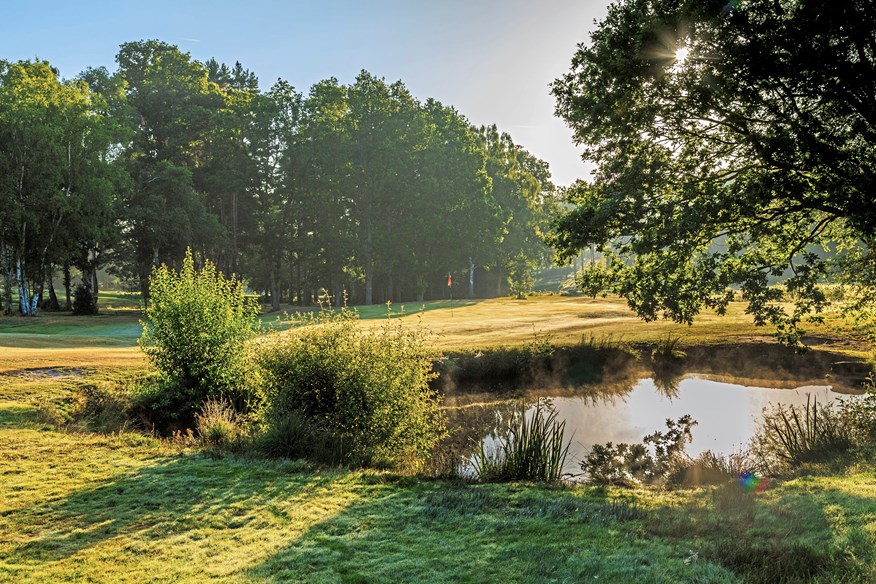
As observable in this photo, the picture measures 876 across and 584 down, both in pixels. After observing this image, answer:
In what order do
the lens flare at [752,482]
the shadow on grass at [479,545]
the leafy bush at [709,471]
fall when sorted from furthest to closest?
the leafy bush at [709,471] < the lens flare at [752,482] < the shadow on grass at [479,545]

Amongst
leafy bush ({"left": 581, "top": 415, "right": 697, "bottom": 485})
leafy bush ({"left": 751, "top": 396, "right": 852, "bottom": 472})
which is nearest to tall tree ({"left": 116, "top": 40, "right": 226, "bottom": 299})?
leafy bush ({"left": 581, "top": 415, "right": 697, "bottom": 485})

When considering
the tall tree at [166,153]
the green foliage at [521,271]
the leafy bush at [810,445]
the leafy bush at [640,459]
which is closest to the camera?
the leafy bush at [810,445]

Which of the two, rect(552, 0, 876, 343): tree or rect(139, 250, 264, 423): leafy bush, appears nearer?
rect(552, 0, 876, 343): tree

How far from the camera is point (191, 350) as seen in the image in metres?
16.3

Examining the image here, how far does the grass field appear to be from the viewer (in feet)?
20.5

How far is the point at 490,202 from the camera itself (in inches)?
2837

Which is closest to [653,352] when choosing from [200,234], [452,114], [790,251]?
[790,251]

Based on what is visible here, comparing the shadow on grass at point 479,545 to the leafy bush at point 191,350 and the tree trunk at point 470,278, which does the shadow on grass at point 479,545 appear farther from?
the tree trunk at point 470,278

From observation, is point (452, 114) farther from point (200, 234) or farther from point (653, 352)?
point (653, 352)

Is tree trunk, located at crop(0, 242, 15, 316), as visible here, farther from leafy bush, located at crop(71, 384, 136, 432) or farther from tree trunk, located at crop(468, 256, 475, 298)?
tree trunk, located at crop(468, 256, 475, 298)

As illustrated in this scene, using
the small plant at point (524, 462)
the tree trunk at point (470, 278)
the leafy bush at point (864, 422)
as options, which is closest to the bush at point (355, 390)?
the small plant at point (524, 462)

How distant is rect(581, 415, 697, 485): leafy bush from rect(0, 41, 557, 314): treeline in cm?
4478

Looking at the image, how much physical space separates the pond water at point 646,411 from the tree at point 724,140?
5009 mm

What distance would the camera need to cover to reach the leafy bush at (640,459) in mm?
13531
